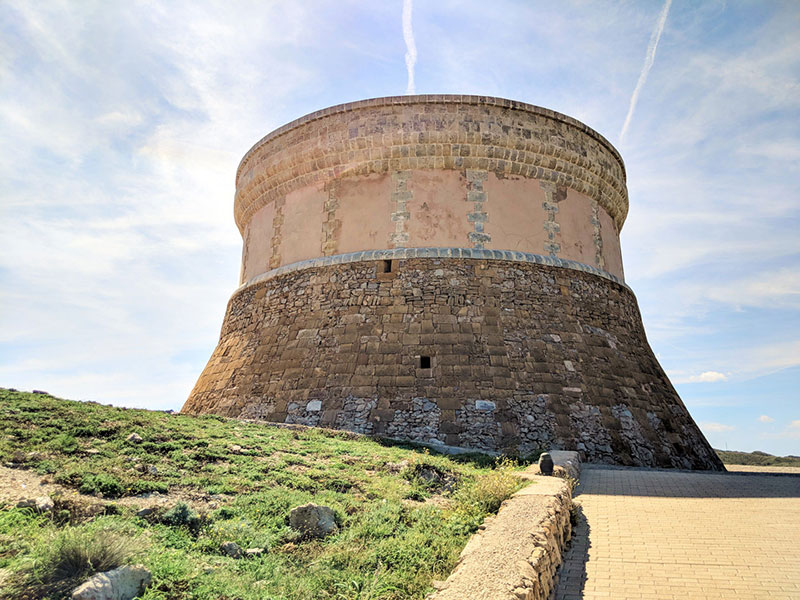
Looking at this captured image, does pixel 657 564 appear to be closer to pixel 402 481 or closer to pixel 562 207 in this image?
pixel 402 481

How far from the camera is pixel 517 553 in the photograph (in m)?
3.58

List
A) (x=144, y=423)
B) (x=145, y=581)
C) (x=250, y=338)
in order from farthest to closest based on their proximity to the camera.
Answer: (x=250, y=338) → (x=144, y=423) → (x=145, y=581)

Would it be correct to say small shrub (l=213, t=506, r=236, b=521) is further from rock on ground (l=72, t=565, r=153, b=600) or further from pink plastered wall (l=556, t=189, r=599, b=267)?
pink plastered wall (l=556, t=189, r=599, b=267)

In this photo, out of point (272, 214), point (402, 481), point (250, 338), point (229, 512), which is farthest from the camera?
point (272, 214)

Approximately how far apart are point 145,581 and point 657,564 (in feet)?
11.7

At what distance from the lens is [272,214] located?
44.5ft

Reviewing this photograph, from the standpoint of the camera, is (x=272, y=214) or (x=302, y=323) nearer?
(x=302, y=323)

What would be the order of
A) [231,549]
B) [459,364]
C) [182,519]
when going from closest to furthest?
1. [231,549]
2. [182,519]
3. [459,364]

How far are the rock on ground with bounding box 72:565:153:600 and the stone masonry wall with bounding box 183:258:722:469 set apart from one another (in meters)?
6.49

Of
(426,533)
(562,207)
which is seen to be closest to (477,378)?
(562,207)

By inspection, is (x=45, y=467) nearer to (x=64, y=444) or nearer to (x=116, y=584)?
(x=64, y=444)

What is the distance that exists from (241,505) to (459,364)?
6036mm

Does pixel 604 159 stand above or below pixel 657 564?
above

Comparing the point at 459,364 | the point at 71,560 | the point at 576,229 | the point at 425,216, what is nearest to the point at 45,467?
the point at 71,560
